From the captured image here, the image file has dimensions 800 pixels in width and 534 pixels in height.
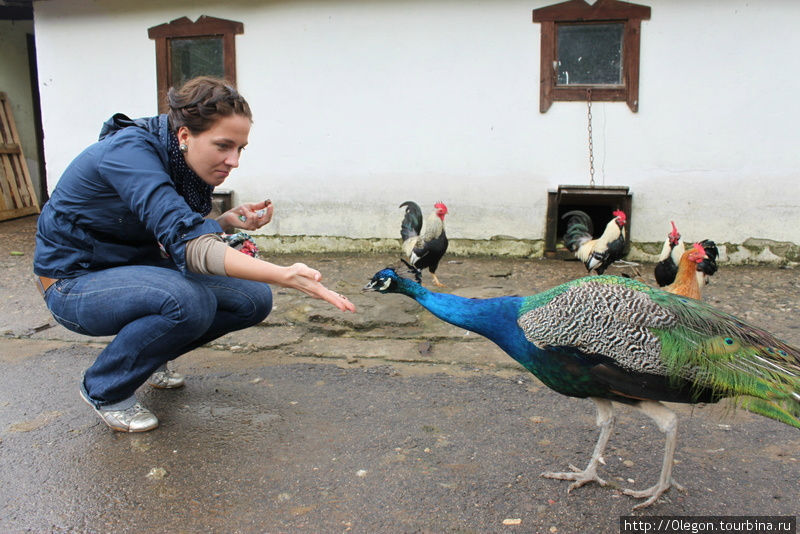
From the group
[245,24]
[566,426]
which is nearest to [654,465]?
[566,426]

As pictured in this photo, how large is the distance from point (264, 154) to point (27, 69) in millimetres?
5698

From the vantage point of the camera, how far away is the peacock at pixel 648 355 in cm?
245

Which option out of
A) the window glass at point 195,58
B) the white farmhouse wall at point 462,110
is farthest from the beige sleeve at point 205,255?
the window glass at point 195,58

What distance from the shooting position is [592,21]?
6871mm

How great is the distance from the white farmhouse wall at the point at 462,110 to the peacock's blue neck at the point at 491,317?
4634 mm

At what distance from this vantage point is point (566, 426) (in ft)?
10.4

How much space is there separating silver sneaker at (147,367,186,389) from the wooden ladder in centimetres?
771

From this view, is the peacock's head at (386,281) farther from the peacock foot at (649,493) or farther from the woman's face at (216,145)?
the peacock foot at (649,493)

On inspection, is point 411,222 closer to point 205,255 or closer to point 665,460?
point 205,255

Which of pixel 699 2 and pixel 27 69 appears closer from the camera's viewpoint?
pixel 699 2

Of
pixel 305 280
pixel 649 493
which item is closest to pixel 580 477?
pixel 649 493

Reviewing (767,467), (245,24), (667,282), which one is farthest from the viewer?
(245,24)

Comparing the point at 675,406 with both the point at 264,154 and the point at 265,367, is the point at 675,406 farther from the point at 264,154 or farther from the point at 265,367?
the point at 264,154

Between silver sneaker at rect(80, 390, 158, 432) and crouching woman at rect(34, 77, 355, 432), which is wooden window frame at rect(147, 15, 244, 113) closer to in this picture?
crouching woman at rect(34, 77, 355, 432)
